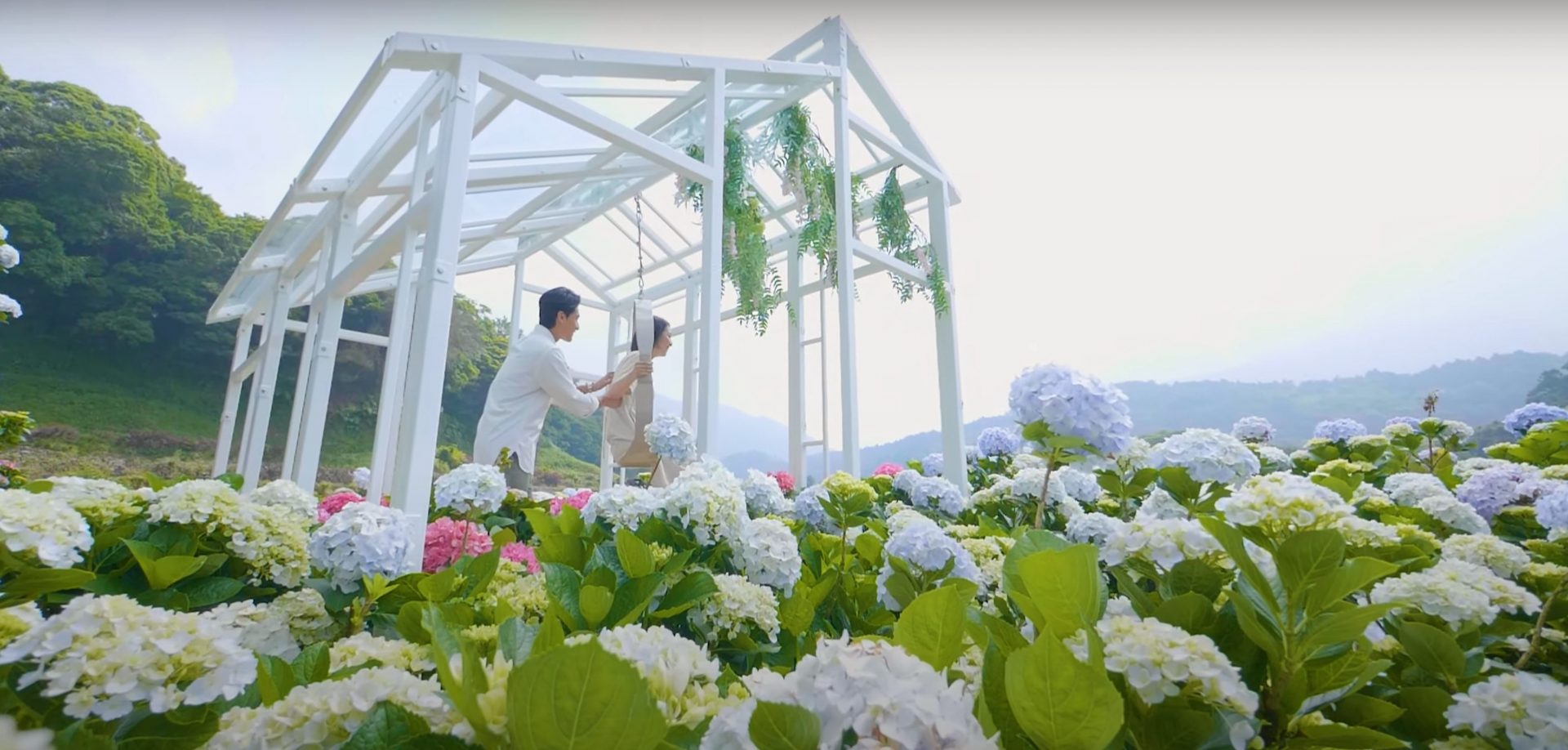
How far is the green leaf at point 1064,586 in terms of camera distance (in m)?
0.47

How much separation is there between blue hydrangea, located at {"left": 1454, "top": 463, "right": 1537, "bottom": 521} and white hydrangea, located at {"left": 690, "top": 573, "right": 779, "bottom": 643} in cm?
155

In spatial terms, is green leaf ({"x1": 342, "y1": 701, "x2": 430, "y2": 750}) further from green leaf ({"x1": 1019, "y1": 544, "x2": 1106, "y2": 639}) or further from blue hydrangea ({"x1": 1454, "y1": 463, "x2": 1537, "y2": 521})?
blue hydrangea ({"x1": 1454, "y1": 463, "x2": 1537, "y2": 521})

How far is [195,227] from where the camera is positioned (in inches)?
541

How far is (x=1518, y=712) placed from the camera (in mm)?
465

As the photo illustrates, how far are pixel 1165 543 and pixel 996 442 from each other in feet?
6.62

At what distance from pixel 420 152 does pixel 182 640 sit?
9.34ft

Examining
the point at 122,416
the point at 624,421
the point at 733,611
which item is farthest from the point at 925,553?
the point at 122,416

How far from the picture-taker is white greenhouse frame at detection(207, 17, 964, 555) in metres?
2.22

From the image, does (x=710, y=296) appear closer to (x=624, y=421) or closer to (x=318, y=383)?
(x=624, y=421)

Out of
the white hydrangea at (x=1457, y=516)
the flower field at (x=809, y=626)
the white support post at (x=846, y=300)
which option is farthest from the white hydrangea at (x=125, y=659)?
the white support post at (x=846, y=300)

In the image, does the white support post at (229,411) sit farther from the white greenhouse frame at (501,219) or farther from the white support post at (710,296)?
the white support post at (710,296)

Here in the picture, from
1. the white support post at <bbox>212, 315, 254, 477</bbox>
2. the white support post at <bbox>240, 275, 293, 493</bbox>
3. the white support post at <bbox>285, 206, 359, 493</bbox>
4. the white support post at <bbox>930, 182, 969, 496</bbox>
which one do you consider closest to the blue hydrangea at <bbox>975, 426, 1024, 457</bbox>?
the white support post at <bbox>930, 182, 969, 496</bbox>

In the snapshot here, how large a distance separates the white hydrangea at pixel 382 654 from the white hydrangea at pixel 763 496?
0.90 m

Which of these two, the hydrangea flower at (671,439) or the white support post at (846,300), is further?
the white support post at (846,300)
